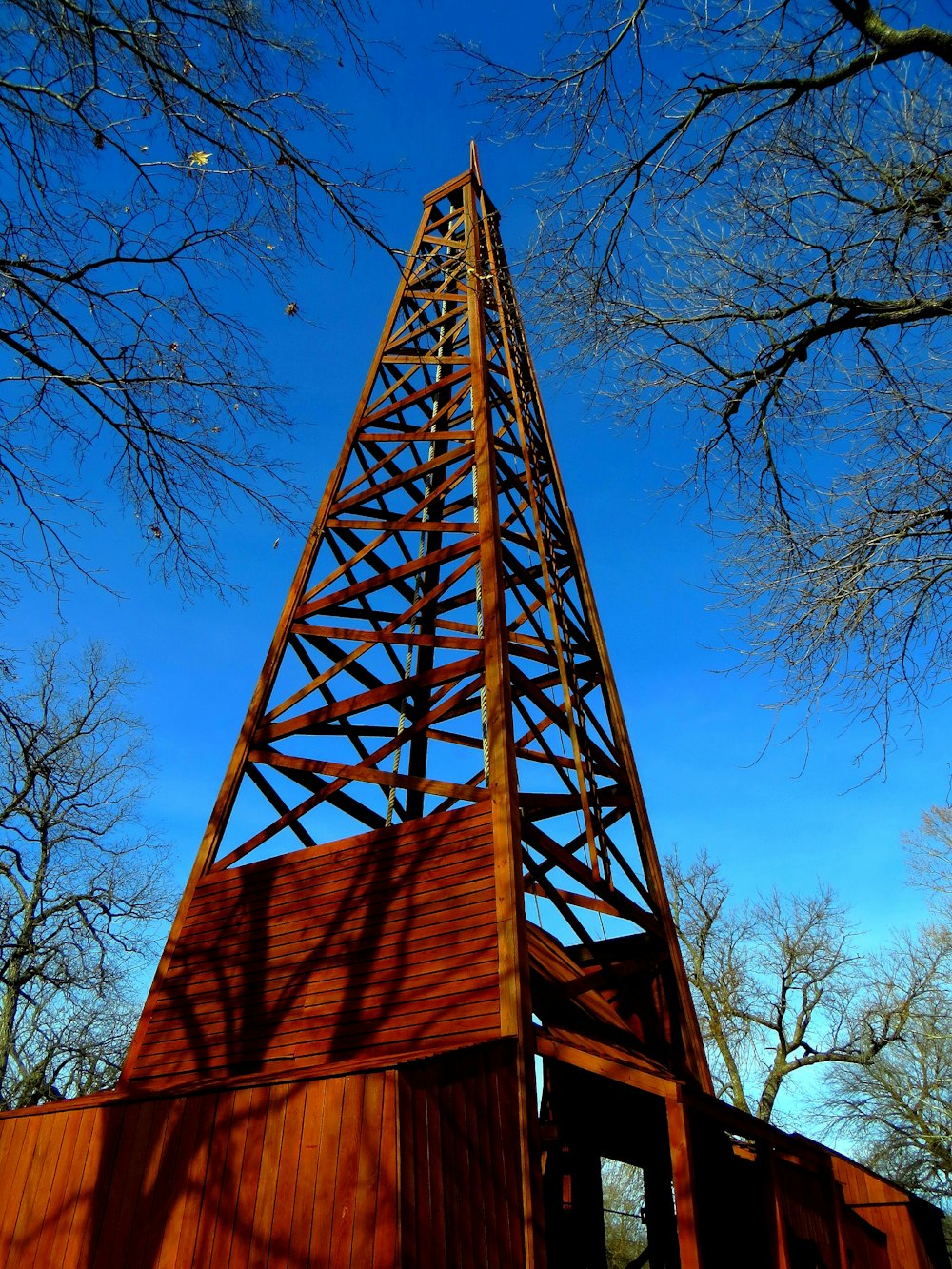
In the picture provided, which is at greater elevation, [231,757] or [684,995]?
[231,757]

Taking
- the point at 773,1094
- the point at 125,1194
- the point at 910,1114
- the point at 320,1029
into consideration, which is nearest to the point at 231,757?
the point at 320,1029

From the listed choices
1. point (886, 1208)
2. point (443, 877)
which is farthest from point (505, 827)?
point (886, 1208)

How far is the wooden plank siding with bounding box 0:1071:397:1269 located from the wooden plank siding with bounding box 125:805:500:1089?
71 cm

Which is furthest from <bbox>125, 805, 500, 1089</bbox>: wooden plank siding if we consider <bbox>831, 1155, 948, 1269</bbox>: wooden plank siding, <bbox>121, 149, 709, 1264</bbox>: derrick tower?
<bbox>831, 1155, 948, 1269</bbox>: wooden plank siding

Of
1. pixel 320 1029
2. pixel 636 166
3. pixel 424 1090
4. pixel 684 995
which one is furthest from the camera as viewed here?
pixel 684 995

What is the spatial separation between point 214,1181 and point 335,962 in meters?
1.79

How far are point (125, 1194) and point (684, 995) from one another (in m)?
4.78

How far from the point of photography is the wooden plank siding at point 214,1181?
468cm

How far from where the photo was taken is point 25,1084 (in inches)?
710

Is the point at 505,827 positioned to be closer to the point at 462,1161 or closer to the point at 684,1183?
the point at 462,1161

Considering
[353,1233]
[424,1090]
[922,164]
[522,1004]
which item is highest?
[922,164]

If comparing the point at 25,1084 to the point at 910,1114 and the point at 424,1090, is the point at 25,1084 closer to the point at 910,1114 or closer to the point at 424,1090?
the point at 424,1090

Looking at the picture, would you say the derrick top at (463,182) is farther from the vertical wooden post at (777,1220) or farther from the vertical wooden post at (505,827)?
the vertical wooden post at (777,1220)

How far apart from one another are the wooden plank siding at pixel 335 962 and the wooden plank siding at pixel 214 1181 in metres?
0.71
